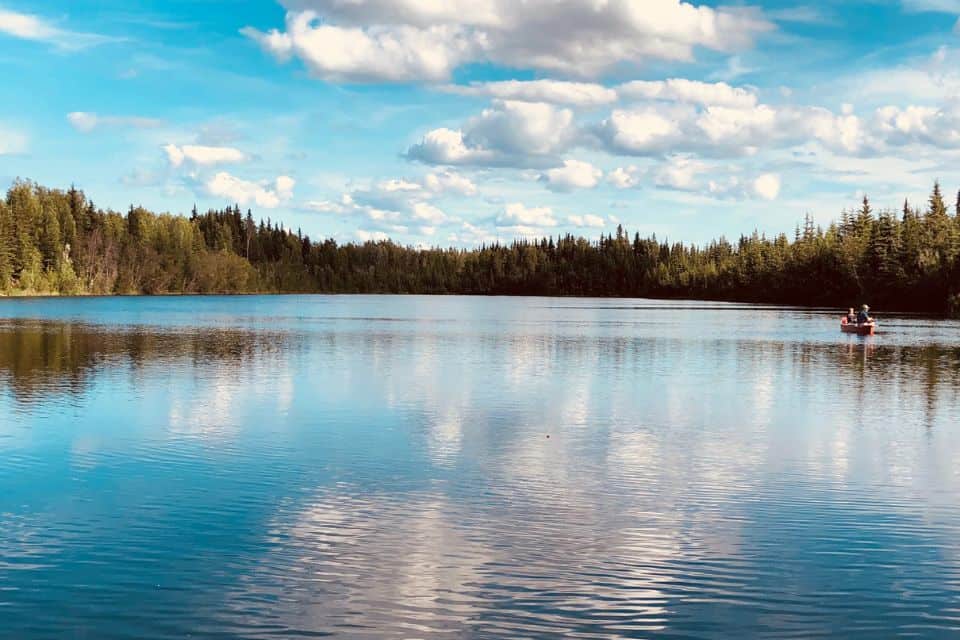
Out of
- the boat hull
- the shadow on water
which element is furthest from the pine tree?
the boat hull

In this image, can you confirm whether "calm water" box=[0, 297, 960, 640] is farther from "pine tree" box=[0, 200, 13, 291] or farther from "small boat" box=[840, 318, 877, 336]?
"pine tree" box=[0, 200, 13, 291]

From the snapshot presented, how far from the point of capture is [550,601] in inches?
512

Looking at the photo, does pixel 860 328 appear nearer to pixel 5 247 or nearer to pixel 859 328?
pixel 859 328

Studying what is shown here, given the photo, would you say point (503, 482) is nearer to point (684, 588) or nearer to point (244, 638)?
point (684, 588)

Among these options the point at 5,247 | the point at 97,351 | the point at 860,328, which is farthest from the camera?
the point at 5,247

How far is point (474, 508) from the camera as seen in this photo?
18.2 m

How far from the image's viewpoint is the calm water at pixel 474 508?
12727 millimetres

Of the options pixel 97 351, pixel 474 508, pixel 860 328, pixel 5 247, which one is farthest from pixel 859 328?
pixel 5 247

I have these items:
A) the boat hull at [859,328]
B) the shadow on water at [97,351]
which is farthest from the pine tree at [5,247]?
the boat hull at [859,328]

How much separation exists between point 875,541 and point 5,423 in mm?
24141

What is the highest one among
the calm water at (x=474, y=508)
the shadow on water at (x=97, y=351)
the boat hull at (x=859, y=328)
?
the boat hull at (x=859, y=328)

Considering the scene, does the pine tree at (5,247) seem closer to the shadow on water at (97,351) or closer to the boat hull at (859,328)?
the shadow on water at (97,351)

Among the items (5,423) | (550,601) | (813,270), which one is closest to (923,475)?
(550,601)

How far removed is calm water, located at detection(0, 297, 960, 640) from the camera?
501 inches
